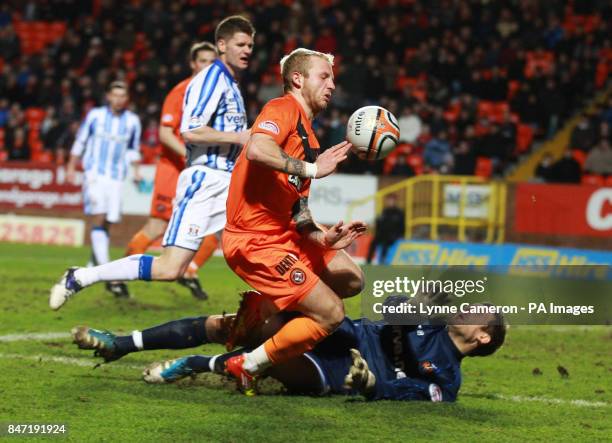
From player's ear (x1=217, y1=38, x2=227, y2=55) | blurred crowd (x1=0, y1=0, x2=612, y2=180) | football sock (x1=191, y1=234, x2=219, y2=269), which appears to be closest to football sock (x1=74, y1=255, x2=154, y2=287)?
player's ear (x1=217, y1=38, x2=227, y2=55)

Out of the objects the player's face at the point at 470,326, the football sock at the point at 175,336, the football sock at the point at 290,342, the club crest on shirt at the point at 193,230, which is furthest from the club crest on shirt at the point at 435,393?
the club crest on shirt at the point at 193,230

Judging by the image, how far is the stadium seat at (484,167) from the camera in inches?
781

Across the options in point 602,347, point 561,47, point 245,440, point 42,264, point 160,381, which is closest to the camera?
point 245,440

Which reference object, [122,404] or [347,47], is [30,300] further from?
[347,47]

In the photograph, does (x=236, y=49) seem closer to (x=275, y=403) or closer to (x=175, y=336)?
(x=175, y=336)

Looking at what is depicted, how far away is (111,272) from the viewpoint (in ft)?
24.0

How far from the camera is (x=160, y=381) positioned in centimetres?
638

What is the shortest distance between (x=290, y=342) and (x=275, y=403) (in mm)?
458

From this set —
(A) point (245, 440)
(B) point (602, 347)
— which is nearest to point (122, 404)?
(A) point (245, 440)

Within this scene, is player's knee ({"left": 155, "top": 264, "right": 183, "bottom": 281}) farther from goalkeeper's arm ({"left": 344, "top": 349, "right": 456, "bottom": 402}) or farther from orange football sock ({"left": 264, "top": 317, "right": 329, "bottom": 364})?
goalkeeper's arm ({"left": 344, "top": 349, "right": 456, "bottom": 402})

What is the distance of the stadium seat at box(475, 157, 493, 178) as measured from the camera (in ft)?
65.1

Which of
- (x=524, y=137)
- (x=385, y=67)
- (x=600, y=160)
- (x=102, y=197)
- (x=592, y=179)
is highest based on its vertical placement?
(x=385, y=67)

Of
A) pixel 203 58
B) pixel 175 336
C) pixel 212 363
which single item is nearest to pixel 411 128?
pixel 203 58

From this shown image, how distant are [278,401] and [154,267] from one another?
1746 millimetres
